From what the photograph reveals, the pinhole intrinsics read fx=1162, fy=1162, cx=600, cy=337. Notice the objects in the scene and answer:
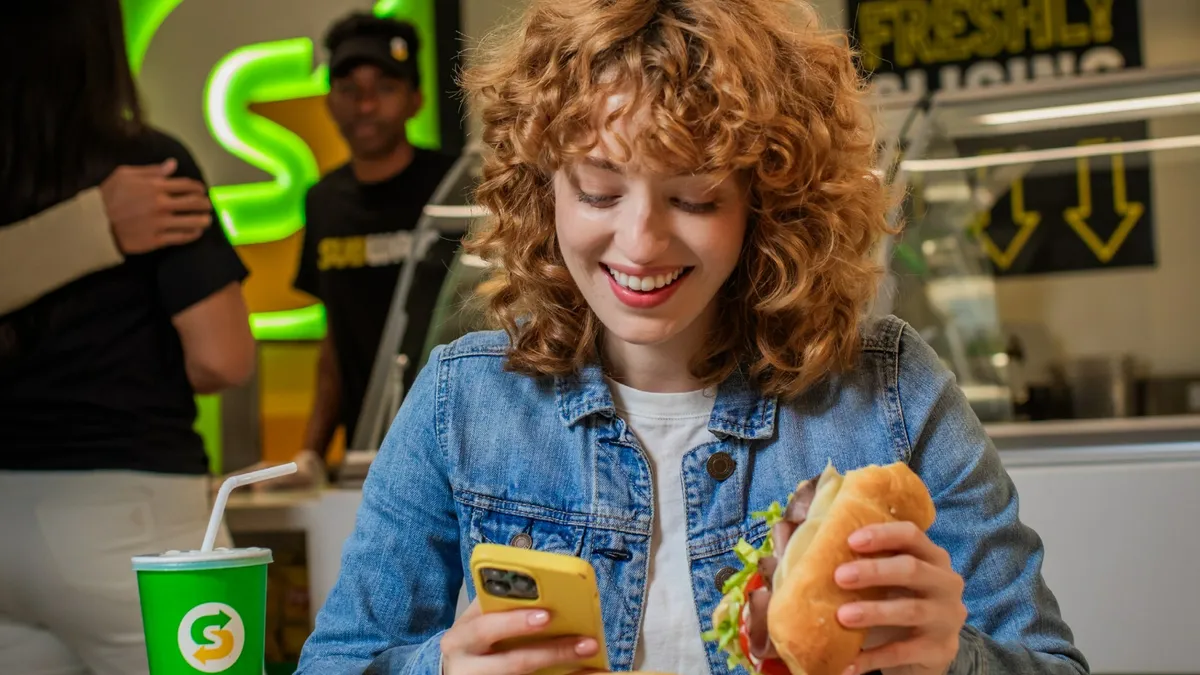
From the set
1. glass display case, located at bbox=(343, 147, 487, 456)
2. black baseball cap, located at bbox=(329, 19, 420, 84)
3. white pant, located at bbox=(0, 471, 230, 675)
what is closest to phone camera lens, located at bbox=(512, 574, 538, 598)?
white pant, located at bbox=(0, 471, 230, 675)

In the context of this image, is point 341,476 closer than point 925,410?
No

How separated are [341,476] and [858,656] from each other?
227cm

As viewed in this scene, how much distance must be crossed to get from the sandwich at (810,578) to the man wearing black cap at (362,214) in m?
3.40

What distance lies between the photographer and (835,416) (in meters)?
1.41

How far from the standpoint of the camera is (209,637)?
113cm

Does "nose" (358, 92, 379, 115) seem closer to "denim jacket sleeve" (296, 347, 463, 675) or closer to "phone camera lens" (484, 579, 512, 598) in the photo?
"denim jacket sleeve" (296, 347, 463, 675)

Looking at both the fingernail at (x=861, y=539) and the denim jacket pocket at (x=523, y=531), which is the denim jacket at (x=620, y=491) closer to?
the denim jacket pocket at (x=523, y=531)

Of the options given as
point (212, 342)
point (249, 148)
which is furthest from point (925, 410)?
Result: point (249, 148)

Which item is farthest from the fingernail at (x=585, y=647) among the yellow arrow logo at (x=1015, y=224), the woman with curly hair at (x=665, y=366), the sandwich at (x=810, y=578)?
the yellow arrow logo at (x=1015, y=224)

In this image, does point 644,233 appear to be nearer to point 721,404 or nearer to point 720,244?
point 720,244

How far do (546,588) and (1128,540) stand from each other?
2.01 metres

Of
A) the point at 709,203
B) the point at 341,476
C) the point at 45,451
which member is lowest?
the point at 341,476

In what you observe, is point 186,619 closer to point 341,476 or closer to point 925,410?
point 925,410

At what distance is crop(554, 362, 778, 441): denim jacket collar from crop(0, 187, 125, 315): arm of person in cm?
133
